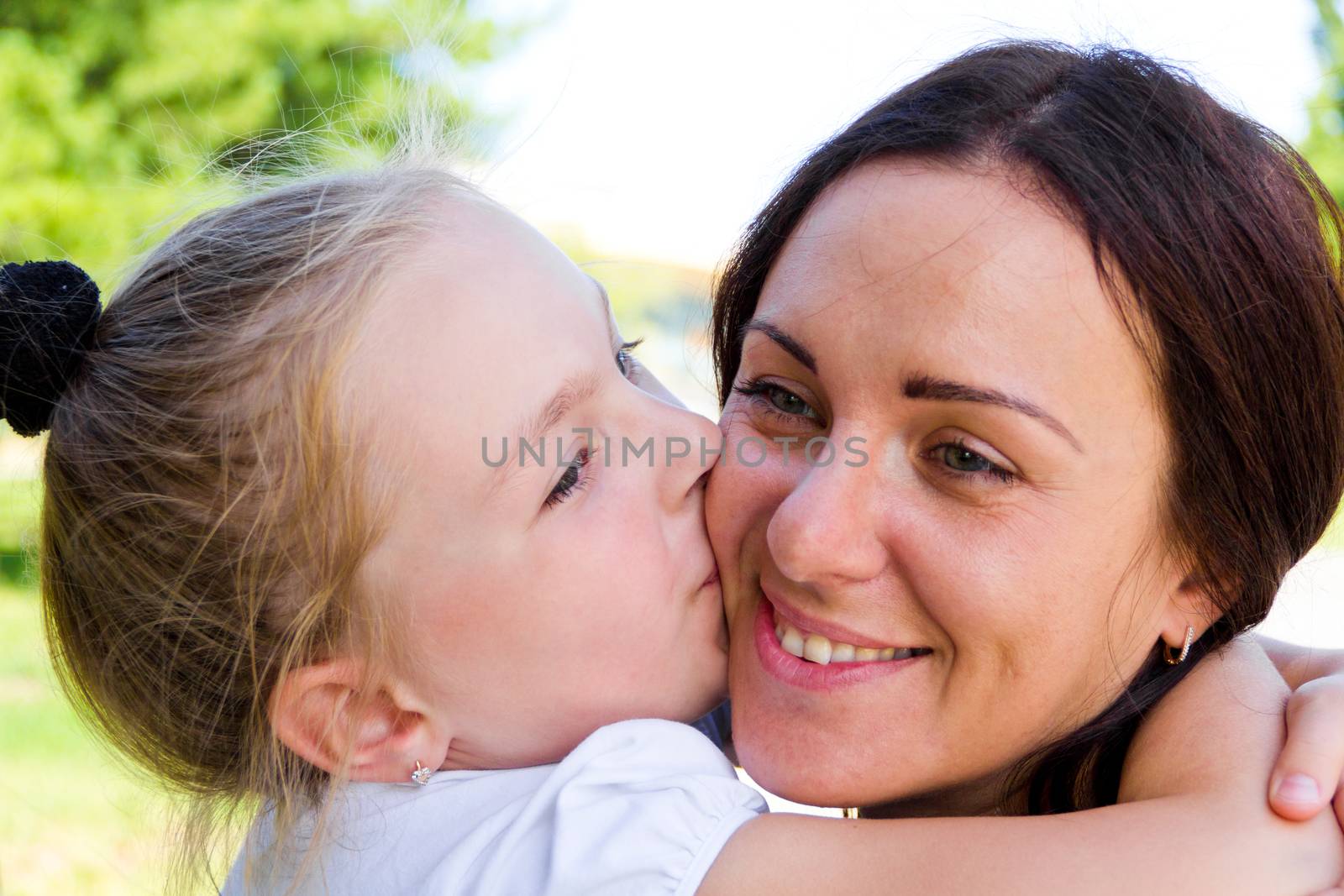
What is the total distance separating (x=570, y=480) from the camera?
2039mm

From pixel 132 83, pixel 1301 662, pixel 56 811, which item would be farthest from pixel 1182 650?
pixel 132 83

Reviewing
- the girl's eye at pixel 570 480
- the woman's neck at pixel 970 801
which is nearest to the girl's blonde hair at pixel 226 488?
the girl's eye at pixel 570 480

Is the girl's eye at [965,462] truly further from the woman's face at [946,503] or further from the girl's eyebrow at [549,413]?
the girl's eyebrow at [549,413]

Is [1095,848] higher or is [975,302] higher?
[975,302]

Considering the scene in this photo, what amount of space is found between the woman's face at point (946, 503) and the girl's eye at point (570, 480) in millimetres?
366

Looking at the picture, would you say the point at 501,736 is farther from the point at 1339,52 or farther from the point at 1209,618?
the point at 1339,52

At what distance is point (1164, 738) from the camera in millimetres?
1902

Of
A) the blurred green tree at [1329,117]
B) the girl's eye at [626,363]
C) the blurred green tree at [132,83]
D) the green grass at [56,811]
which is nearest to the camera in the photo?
the girl's eye at [626,363]

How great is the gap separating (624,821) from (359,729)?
1.86 feet

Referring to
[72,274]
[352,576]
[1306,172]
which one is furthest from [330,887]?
[1306,172]

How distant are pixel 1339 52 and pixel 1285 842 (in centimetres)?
1325

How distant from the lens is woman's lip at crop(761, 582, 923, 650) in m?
1.92

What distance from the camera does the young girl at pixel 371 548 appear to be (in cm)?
190

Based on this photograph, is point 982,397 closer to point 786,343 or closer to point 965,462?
point 965,462
